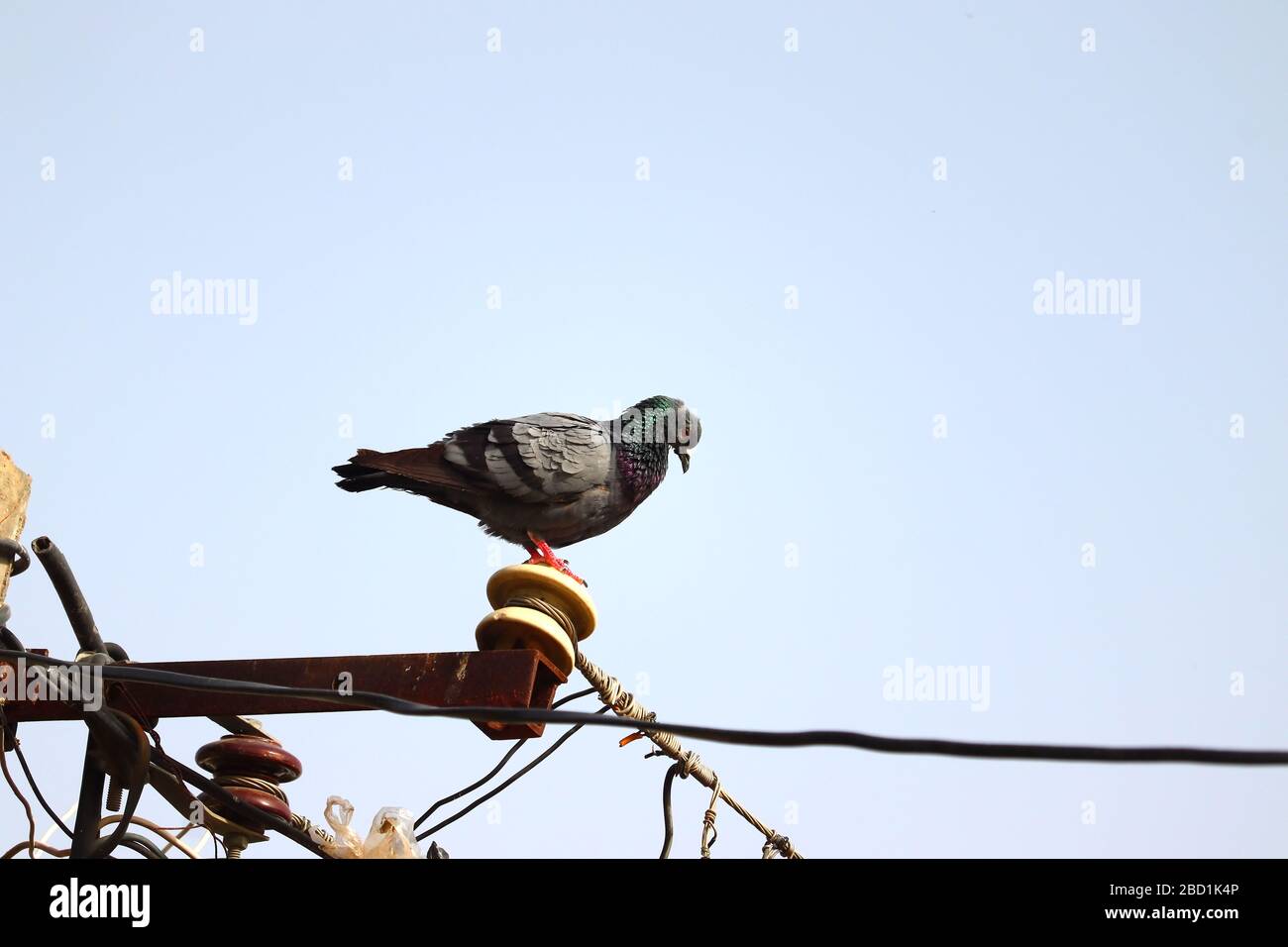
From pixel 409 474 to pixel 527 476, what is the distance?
0.41 metres

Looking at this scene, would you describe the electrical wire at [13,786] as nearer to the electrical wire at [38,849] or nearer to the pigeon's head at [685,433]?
the electrical wire at [38,849]

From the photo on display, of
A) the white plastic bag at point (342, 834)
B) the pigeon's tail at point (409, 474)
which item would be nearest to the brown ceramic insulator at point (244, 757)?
the white plastic bag at point (342, 834)

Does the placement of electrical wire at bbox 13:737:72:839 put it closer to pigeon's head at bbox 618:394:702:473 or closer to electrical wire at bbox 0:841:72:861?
electrical wire at bbox 0:841:72:861

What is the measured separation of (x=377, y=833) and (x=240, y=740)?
51 cm

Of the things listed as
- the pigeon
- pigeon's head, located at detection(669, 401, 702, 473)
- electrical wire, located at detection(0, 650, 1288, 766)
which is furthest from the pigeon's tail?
electrical wire, located at detection(0, 650, 1288, 766)

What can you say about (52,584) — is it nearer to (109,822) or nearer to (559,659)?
(109,822)

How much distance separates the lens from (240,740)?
3.68 m

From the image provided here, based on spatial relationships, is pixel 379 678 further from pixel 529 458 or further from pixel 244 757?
pixel 529 458

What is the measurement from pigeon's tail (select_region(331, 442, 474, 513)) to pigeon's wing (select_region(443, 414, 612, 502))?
1.9 inches

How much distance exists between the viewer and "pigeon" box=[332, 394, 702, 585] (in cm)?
481

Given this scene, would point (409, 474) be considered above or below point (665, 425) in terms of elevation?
below

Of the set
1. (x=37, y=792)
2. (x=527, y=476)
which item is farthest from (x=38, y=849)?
(x=527, y=476)

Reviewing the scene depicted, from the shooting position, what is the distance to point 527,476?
481 centimetres
